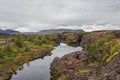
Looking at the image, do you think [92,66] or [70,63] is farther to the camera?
[70,63]

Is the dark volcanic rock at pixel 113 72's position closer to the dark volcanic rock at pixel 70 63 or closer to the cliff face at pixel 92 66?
the cliff face at pixel 92 66

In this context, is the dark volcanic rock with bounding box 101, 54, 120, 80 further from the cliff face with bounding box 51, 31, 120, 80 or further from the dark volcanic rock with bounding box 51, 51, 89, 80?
the dark volcanic rock with bounding box 51, 51, 89, 80

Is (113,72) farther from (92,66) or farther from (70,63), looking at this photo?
(70,63)

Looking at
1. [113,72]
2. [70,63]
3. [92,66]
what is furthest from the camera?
[70,63]

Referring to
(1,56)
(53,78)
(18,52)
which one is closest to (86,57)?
(53,78)

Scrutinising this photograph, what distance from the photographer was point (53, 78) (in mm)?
89938

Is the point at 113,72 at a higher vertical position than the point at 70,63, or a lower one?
higher

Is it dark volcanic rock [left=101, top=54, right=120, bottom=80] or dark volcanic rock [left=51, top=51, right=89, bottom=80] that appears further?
dark volcanic rock [left=51, top=51, right=89, bottom=80]

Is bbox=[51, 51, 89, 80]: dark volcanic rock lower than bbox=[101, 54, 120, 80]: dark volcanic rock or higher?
lower

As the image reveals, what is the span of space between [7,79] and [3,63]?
106 ft

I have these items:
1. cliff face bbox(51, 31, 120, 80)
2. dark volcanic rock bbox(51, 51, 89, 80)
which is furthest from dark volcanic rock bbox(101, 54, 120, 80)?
dark volcanic rock bbox(51, 51, 89, 80)

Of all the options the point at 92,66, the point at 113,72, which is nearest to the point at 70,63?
the point at 92,66

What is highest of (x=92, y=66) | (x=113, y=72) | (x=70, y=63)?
(x=113, y=72)

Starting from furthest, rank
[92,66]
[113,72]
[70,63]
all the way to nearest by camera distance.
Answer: [70,63]
[92,66]
[113,72]
